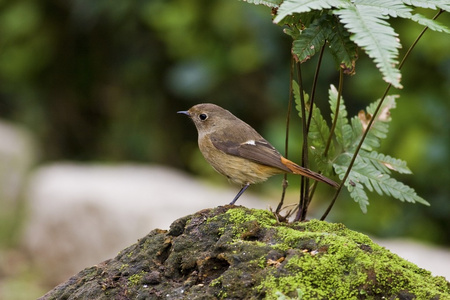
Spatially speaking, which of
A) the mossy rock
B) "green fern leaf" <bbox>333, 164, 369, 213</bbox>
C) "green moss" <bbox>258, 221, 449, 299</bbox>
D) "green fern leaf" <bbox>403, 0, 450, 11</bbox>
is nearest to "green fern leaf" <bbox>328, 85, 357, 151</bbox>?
Answer: "green fern leaf" <bbox>333, 164, 369, 213</bbox>

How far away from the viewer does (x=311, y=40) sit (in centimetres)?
315

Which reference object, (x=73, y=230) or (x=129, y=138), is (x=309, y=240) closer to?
(x=73, y=230)

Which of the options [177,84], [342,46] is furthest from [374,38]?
[177,84]

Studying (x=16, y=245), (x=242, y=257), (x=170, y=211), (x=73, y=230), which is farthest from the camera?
(x=16, y=245)

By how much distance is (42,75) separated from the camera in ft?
37.6

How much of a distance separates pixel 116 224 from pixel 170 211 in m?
0.65

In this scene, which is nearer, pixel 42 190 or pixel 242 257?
pixel 242 257

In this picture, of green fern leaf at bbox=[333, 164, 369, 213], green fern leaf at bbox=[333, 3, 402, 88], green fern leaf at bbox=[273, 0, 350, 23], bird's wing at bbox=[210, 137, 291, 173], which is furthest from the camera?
bird's wing at bbox=[210, 137, 291, 173]

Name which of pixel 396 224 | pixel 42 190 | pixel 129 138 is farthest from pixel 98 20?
pixel 396 224

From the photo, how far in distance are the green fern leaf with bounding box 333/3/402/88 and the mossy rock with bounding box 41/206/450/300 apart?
28.5 inches

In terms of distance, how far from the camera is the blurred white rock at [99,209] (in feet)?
24.8

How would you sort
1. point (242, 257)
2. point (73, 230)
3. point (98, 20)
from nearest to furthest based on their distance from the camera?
point (242, 257)
point (73, 230)
point (98, 20)

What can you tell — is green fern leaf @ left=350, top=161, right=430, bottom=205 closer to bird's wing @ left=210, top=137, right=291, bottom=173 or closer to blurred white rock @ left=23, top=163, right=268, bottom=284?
bird's wing @ left=210, top=137, right=291, bottom=173

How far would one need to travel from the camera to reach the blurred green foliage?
301 inches
